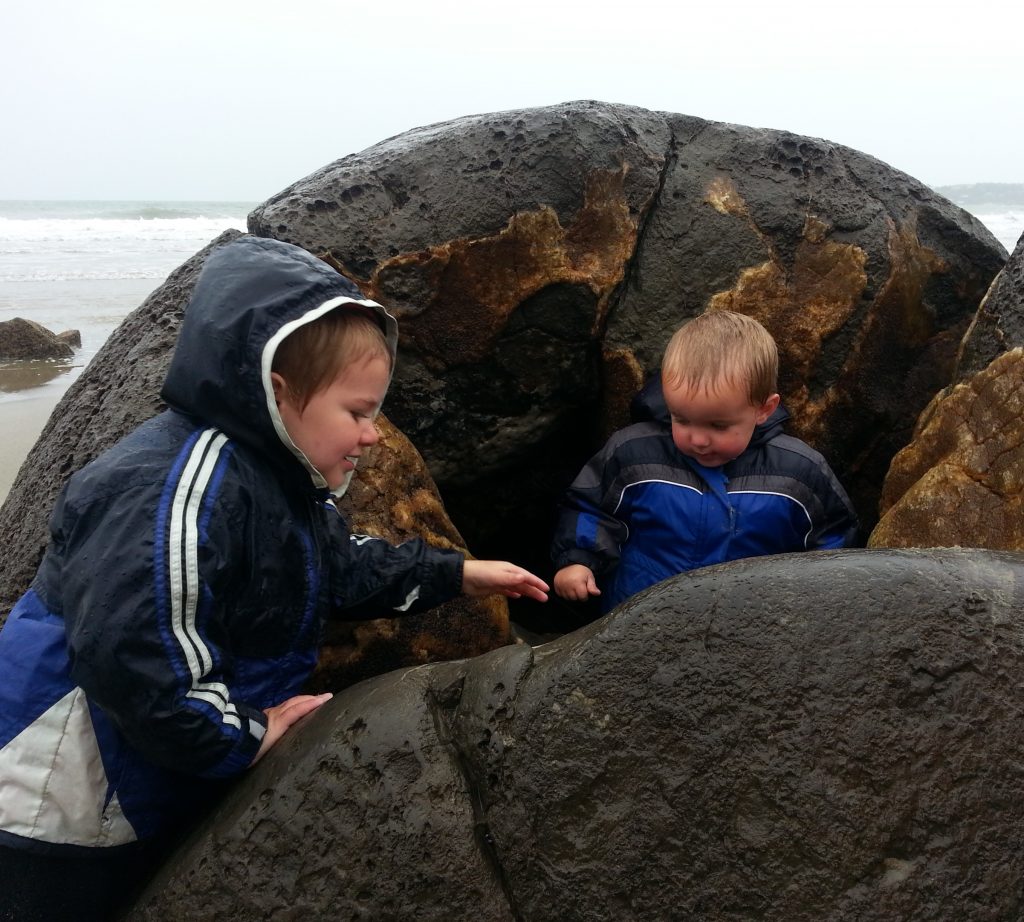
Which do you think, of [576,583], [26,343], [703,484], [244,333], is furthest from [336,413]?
[26,343]

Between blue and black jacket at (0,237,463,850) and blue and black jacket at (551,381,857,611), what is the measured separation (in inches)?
47.2

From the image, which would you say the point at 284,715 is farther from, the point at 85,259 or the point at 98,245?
the point at 98,245

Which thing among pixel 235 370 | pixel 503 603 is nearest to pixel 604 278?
pixel 503 603

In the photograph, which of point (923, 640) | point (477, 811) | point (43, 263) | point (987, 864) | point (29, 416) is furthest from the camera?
Answer: point (43, 263)

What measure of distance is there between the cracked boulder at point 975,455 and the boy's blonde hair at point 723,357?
487 millimetres

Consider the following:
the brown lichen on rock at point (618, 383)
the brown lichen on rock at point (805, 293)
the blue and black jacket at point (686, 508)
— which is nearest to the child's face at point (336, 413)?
the blue and black jacket at point (686, 508)

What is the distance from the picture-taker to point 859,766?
4.89 feet

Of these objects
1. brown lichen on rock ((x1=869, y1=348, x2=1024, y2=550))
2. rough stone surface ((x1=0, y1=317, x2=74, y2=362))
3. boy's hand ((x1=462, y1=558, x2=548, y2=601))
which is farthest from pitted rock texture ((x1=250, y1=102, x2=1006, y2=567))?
rough stone surface ((x1=0, y1=317, x2=74, y2=362))

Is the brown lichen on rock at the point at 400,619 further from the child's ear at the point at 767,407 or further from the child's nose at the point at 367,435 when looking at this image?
the child's ear at the point at 767,407

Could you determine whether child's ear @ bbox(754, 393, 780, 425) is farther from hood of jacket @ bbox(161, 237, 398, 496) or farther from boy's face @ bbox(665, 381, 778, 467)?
hood of jacket @ bbox(161, 237, 398, 496)

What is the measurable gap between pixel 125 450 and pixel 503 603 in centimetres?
136

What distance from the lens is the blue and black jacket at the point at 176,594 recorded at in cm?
163

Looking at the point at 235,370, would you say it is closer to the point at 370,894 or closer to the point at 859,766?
the point at 370,894

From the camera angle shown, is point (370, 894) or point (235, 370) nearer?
point (370, 894)
